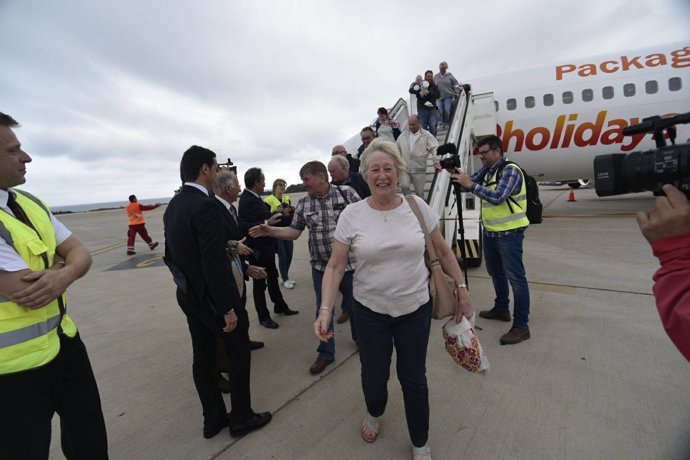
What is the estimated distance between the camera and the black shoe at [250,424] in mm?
2111

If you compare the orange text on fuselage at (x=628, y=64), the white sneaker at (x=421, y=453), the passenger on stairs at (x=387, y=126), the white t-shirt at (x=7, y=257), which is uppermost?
the orange text on fuselage at (x=628, y=64)

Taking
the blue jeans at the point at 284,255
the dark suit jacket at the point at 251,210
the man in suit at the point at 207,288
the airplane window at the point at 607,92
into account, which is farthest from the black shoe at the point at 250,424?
the airplane window at the point at 607,92

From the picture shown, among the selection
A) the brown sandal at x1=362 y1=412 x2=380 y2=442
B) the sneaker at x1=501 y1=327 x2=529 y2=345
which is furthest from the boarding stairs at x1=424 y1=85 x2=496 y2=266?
the brown sandal at x1=362 y1=412 x2=380 y2=442

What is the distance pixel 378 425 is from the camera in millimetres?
2031

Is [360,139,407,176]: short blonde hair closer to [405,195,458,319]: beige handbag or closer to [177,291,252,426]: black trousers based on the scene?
[405,195,458,319]: beige handbag

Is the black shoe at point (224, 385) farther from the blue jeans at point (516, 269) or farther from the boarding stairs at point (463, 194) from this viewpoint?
the blue jeans at point (516, 269)

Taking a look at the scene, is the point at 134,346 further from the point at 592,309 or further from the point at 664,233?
the point at 592,309

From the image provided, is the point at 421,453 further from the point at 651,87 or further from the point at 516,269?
the point at 651,87

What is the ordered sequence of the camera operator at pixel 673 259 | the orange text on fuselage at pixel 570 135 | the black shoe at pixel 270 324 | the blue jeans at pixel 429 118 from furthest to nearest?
the orange text on fuselage at pixel 570 135 → the blue jeans at pixel 429 118 → the black shoe at pixel 270 324 → the camera operator at pixel 673 259

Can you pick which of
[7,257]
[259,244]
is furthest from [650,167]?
[259,244]

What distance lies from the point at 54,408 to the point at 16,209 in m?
A: 0.91

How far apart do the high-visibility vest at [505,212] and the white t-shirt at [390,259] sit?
1615 mm

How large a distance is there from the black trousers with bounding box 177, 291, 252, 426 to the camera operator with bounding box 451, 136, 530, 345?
225cm

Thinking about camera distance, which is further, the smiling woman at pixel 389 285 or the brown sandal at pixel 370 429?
the brown sandal at pixel 370 429
